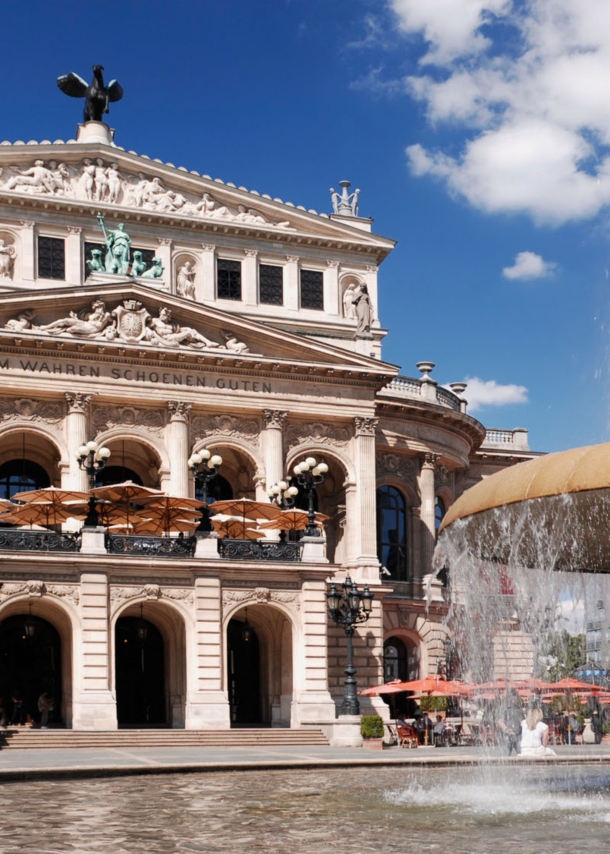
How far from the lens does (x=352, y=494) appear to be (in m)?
52.4

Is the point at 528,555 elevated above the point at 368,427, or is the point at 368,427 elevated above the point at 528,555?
the point at 368,427

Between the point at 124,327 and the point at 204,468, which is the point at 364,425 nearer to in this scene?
the point at 124,327

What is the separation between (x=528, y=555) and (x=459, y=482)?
42.9 m

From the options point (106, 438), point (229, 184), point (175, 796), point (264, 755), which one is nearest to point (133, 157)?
point (229, 184)

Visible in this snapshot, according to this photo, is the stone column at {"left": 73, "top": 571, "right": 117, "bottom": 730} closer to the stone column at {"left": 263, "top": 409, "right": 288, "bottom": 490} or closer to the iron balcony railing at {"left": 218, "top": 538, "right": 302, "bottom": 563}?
the iron balcony railing at {"left": 218, "top": 538, "right": 302, "bottom": 563}

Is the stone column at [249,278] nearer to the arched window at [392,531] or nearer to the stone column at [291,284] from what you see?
the stone column at [291,284]

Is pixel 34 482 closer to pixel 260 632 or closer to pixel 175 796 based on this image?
pixel 260 632

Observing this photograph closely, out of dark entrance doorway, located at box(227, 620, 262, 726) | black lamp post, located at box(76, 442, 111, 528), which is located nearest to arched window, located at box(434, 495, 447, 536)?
dark entrance doorway, located at box(227, 620, 262, 726)

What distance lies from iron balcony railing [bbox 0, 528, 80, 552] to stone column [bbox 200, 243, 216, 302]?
54.7 ft

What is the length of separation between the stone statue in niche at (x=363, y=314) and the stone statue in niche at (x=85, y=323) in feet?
33.3

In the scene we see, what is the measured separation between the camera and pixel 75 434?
159ft

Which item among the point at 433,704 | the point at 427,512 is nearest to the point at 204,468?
the point at 433,704

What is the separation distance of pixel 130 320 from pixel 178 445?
461 cm

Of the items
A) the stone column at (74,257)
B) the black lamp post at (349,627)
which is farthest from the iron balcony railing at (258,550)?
the stone column at (74,257)
